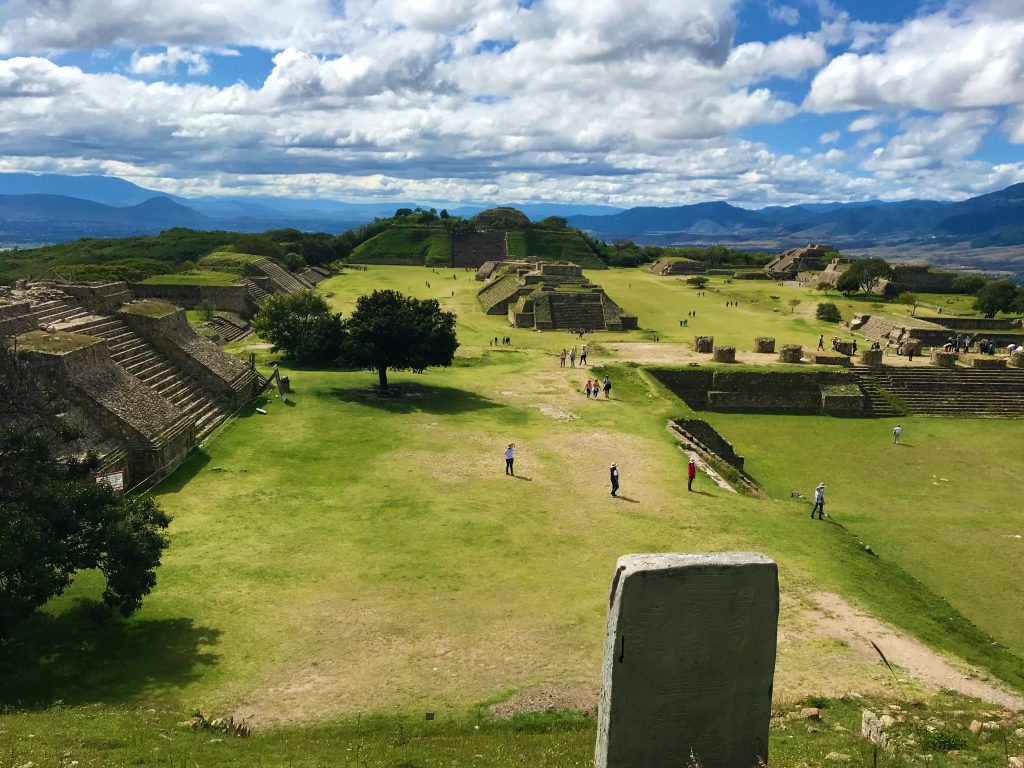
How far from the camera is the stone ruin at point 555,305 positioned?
47.1 meters

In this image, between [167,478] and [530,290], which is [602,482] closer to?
[167,478]

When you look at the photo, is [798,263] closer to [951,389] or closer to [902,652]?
[951,389]

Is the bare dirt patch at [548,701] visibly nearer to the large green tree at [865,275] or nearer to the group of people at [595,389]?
the group of people at [595,389]

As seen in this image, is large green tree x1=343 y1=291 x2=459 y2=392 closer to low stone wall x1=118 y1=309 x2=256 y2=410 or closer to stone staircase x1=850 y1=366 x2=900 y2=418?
low stone wall x1=118 y1=309 x2=256 y2=410

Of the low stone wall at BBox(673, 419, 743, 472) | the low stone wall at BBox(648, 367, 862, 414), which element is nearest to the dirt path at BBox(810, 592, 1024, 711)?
the low stone wall at BBox(673, 419, 743, 472)

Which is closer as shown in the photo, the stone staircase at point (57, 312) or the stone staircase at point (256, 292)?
the stone staircase at point (57, 312)

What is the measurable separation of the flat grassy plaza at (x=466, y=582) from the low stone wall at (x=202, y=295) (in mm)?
19122

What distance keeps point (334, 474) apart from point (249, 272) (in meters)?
43.1

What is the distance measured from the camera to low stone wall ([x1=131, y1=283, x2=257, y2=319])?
41.3 meters

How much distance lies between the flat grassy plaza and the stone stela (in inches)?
76.9

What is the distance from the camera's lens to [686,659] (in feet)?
17.8

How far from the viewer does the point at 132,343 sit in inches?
853

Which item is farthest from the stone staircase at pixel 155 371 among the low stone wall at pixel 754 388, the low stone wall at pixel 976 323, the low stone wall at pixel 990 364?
the low stone wall at pixel 976 323

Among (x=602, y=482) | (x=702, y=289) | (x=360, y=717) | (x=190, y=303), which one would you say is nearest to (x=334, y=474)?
(x=602, y=482)
